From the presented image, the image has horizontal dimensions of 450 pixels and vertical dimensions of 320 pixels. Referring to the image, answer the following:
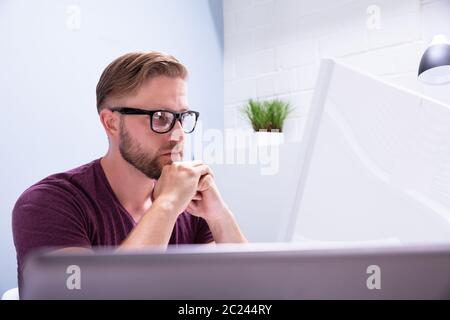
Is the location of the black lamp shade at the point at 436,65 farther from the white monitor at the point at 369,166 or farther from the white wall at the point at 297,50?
the white monitor at the point at 369,166

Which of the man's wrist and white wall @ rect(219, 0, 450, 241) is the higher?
white wall @ rect(219, 0, 450, 241)

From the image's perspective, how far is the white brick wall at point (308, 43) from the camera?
1.95 metres

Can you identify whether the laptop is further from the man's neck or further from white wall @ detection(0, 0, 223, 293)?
white wall @ detection(0, 0, 223, 293)

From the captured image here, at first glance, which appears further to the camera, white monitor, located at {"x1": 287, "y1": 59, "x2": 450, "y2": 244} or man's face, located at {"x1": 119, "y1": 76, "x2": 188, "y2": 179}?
man's face, located at {"x1": 119, "y1": 76, "x2": 188, "y2": 179}

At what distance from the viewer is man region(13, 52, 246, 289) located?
3.07 feet

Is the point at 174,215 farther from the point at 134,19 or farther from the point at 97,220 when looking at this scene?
the point at 134,19

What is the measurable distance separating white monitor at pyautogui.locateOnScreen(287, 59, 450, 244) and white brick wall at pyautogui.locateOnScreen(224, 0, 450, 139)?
1398 millimetres

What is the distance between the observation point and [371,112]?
0.52m

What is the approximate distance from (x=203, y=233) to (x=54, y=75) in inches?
40.9

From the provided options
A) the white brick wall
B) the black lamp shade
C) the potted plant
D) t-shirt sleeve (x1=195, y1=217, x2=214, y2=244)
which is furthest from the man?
the white brick wall

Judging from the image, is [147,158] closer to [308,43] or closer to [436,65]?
[436,65]

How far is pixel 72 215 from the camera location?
967mm

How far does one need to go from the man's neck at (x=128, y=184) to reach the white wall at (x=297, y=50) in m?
0.54
